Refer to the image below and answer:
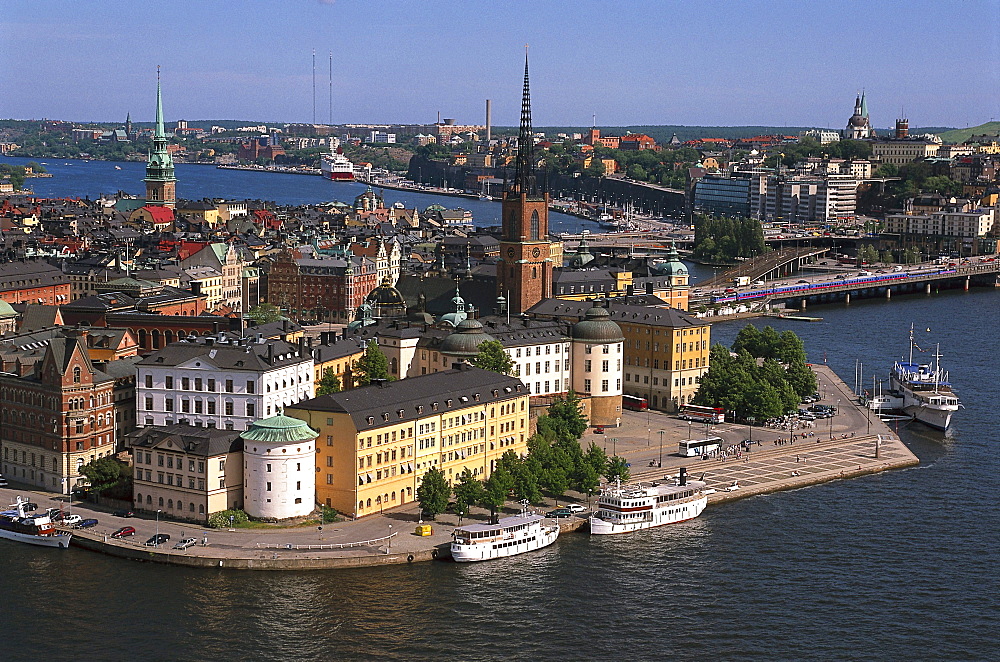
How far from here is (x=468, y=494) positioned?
58625 mm

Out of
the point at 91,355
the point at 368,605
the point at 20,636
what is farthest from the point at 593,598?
the point at 91,355

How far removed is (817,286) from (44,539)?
95617 millimetres

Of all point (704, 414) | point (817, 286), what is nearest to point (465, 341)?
point (704, 414)

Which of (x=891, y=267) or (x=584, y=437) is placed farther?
(x=891, y=267)

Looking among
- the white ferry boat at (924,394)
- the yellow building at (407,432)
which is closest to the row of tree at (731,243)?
the white ferry boat at (924,394)

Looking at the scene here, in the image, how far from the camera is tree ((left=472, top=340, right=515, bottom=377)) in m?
72.3

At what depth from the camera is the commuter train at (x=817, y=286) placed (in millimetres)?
131000

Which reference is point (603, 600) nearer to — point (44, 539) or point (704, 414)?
point (44, 539)

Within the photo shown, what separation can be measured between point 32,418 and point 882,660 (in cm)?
3390

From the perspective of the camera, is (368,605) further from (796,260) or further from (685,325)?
(796,260)

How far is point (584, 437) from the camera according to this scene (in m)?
72.8

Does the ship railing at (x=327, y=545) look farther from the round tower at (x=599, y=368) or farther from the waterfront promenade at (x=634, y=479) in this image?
the round tower at (x=599, y=368)

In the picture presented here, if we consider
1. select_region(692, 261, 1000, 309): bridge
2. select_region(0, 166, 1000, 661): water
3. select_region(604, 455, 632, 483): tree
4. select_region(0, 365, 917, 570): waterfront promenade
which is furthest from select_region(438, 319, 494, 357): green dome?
select_region(692, 261, 1000, 309): bridge

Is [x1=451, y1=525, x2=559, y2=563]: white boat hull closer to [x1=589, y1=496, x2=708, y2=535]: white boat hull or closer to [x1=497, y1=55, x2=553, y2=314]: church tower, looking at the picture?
[x1=589, y1=496, x2=708, y2=535]: white boat hull
